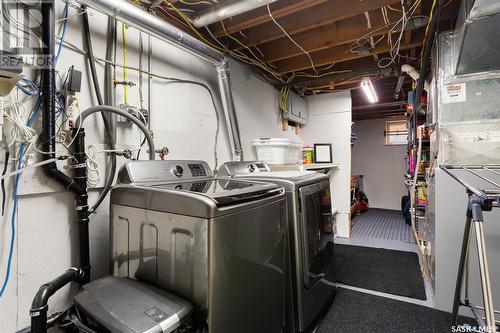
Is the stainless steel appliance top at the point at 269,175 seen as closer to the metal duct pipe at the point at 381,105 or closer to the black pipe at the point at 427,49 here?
the black pipe at the point at 427,49

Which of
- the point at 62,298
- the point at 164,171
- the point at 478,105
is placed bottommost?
the point at 62,298

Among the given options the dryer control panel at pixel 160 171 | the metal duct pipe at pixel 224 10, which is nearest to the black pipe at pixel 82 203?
the dryer control panel at pixel 160 171

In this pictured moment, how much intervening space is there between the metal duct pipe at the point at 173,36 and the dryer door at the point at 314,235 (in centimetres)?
92

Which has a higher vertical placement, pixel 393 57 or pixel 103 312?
pixel 393 57

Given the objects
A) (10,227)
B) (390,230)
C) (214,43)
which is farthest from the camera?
(390,230)

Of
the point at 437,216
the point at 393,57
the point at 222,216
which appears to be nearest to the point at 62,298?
the point at 222,216

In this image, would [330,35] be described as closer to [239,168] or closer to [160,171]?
[239,168]

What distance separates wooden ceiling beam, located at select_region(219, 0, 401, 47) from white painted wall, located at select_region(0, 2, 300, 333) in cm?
59

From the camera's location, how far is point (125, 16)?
1.41m

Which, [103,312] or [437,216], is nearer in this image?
[103,312]

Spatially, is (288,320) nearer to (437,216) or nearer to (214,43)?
(437,216)

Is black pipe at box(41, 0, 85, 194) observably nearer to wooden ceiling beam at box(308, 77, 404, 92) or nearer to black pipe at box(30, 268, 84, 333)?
black pipe at box(30, 268, 84, 333)

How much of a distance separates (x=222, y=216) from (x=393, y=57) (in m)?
3.00

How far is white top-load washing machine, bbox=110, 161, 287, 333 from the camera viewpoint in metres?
0.94
